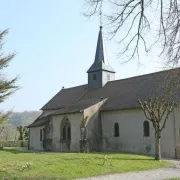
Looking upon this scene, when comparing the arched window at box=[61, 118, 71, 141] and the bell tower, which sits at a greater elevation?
the bell tower

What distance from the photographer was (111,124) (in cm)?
3209

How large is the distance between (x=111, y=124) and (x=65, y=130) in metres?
5.42

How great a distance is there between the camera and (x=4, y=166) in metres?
16.6

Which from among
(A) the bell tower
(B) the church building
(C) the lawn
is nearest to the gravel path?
(C) the lawn

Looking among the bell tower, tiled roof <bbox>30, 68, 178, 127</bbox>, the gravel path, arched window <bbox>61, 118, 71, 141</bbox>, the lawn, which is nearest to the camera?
the lawn

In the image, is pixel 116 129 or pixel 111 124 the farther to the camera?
pixel 111 124

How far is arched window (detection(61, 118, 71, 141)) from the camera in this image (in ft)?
111

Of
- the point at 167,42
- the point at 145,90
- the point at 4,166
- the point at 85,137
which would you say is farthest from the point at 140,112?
the point at 167,42

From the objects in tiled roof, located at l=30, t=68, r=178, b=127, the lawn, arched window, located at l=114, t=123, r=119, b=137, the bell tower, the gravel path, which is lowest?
the gravel path

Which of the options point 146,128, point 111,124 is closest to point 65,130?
point 111,124

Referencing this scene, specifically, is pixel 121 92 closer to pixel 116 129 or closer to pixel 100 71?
pixel 116 129

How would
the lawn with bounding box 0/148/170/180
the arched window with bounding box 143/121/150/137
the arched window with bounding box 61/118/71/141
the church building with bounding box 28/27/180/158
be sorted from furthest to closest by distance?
the arched window with bounding box 61/118/71/141, the arched window with bounding box 143/121/150/137, the church building with bounding box 28/27/180/158, the lawn with bounding box 0/148/170/180

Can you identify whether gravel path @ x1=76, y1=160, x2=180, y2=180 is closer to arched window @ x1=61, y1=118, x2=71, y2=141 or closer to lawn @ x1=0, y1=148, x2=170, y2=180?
lawn @ x1=0, y1=148, x2=170, y2=180

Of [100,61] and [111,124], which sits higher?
[100,61]
